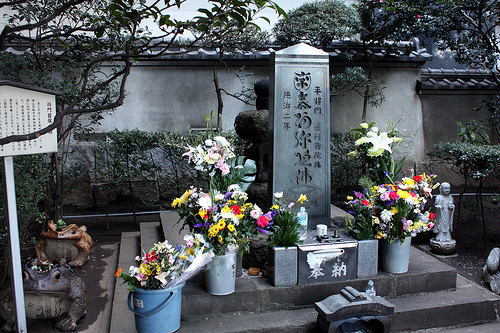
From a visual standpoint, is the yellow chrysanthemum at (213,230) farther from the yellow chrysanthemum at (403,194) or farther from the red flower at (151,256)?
the yellow chrysanthemum at (403,194)

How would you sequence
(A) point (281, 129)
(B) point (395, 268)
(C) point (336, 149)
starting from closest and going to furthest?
1. (B) point (395, 268)
2. (A) point (281, 129)
3. (C) point (336, 149)

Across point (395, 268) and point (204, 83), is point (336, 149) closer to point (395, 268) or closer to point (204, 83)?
point (204, 83)

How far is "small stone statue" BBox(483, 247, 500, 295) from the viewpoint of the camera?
16.0 ft

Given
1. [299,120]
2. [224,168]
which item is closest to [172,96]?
[299,120]

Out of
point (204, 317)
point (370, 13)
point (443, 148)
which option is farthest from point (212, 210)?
point (370, 13)

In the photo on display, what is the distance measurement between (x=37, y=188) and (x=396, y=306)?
15.0ft

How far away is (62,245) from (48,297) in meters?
1.62

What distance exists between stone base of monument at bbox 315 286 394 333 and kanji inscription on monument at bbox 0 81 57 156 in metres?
2.96

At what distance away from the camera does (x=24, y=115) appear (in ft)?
12.2

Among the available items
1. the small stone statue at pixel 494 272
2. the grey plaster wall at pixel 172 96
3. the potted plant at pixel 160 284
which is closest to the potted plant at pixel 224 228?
the potted plant at pixel 160 284

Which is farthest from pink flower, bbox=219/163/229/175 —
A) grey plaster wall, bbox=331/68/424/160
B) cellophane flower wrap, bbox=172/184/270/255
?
grey plaster wall, bbox=331/68/424/160

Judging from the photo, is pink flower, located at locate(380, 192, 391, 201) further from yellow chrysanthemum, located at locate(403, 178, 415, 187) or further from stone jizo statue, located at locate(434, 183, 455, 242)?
stone jizo statue, located at locate(434, 183, 455, 242)

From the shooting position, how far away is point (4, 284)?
15.9 ft

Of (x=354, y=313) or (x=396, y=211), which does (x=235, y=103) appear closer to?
(x=396, y=211)
